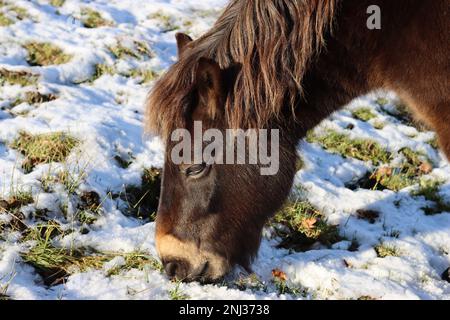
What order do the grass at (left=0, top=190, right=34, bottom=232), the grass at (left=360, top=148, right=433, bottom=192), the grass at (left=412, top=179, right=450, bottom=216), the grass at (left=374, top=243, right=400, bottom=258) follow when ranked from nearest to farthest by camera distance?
1. the grass at (left=0, top=190, right=34, bottom=232)
2. the grass at (left=374, top=243, right=400, bottom=258)
3. the grass at (left=412, top=179, right=450, bottom=216)
4. the grass at (left=360, top=148, right=433, bottom=192)

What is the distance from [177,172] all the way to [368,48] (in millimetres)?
1300

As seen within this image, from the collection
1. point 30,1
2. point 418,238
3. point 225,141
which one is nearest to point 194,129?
point 225,141

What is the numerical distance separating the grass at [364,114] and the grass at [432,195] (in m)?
1.47

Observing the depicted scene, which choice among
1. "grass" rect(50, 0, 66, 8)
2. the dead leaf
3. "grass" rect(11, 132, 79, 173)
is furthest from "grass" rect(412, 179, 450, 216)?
"grass" rect(50, 0, 66, 8)

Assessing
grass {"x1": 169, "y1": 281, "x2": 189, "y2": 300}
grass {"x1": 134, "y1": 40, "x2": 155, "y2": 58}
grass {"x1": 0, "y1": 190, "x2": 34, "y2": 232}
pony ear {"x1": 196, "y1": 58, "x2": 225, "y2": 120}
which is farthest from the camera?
grass {"x1": 134, "y1": 40, "x2": 155, "y2": 58}

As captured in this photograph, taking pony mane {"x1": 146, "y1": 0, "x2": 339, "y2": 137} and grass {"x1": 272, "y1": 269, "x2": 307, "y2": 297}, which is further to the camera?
grass {"x1": 272, "y1": 269, "x2": 307, "y2": 297}

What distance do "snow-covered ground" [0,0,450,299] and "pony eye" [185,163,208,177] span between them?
26.5 inches

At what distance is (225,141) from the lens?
109 inches

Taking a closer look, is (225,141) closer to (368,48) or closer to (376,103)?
(368,48)

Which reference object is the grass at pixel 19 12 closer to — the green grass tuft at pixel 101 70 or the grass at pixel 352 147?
the green grass tuft at pixel 101 70

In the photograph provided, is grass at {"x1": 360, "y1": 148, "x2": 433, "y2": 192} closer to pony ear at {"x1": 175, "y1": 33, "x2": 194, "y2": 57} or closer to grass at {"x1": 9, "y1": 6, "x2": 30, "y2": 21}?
pony ear at {"x1": 175, "y1": 33, "x2": 194, "y2": 57}

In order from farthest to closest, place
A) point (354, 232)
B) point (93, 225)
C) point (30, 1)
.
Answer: point (30, 1) < point (354, 232) < point (93, 225)

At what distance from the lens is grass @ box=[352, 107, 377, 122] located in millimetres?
6121

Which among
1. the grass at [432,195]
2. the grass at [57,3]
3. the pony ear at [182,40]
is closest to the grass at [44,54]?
the grass at [57,3]
